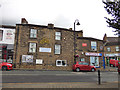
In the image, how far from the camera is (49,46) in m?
20.3

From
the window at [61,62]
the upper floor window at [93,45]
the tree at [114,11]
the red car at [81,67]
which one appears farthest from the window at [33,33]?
the tree at [114,11]

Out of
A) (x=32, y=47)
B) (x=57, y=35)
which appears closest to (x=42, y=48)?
(x=32, y=47)

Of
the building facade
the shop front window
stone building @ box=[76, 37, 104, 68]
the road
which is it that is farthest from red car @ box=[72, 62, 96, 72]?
the building facade

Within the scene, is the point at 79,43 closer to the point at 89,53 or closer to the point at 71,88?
the point at 89,53

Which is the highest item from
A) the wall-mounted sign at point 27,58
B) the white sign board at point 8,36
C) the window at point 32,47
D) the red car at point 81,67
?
the white sign board at point 8,36

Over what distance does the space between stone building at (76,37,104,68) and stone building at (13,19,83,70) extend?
229 cm

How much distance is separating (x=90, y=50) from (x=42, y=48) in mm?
10266

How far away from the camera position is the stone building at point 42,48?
63.1 feet

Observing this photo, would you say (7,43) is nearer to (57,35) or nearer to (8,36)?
(8,36)

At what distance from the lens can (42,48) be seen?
65.5 feet

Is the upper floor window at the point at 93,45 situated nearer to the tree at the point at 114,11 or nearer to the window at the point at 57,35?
the window at the point at 57,35

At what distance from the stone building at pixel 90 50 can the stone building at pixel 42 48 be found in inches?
90.3

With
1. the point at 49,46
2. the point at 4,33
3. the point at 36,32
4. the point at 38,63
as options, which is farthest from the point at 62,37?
the point at 4,33

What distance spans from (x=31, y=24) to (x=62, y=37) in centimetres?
625
